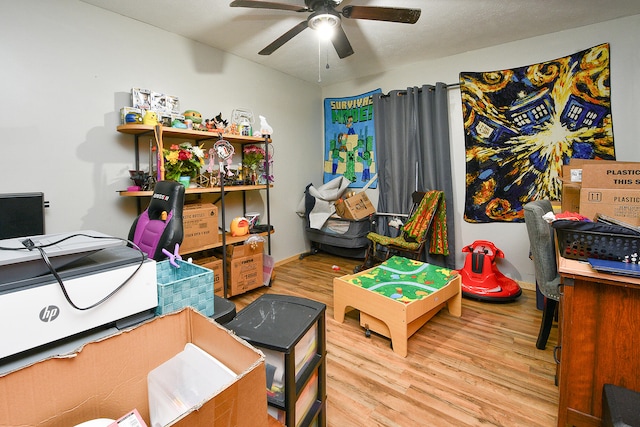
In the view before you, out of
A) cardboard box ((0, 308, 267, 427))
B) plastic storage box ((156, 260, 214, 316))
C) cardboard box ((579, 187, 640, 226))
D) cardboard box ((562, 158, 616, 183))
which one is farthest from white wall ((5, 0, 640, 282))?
cardboard box ((0, 308, 267, 427))

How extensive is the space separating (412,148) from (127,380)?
11.7ft

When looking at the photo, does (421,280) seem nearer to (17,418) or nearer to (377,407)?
(377,407)

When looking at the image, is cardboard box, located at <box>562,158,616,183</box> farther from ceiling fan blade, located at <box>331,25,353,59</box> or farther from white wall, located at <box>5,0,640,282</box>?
ceiling fan blade, located at <box>331,25,353,59</box>

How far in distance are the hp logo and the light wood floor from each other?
132 centimetres

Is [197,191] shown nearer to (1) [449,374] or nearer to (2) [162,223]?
(2) [162,223]

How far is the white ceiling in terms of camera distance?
2369mm

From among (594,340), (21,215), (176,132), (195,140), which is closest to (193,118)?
A: (176,132)

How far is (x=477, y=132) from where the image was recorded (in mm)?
3273

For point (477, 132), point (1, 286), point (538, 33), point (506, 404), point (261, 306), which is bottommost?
point (506, 404)

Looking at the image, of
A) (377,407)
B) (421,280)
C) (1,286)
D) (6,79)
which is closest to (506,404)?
(377,407)

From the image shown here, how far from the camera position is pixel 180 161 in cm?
254

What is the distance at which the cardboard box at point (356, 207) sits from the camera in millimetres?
3762

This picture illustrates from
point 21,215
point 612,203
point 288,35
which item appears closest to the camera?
point 21,215

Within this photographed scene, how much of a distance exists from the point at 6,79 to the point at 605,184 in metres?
3.82
